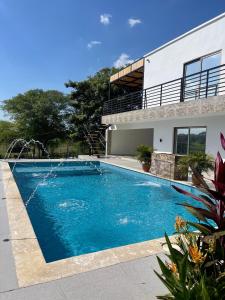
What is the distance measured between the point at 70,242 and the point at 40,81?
2136 cm

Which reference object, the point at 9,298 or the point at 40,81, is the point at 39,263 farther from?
the point at 40,81

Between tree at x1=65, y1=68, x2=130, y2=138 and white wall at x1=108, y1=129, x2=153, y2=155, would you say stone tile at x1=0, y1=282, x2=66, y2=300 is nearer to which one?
white wall at x1=108, y1=129, x2=153, y2=155

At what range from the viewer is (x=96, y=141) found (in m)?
20.1

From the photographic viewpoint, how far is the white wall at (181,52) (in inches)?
403

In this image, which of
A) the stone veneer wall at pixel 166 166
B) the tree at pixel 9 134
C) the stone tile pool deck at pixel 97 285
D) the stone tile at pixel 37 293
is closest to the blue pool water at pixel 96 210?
the stone veneer wall at pixel 166 166

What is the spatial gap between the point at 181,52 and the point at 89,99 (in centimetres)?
1156

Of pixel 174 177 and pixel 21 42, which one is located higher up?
pixel 21 42

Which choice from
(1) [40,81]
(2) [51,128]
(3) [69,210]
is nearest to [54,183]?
(3) [69,210]

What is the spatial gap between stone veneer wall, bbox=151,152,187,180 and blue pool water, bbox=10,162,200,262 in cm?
38

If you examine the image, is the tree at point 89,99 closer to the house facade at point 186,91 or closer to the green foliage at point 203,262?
the house facade at point 186,91

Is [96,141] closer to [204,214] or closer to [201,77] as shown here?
[201,77]

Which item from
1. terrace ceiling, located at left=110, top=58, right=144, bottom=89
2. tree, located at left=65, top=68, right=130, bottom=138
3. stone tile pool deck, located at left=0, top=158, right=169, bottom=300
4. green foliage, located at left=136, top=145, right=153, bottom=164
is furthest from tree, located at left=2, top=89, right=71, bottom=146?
stone tile pool deck, located at left=0, top=158, right=169, bottom=300

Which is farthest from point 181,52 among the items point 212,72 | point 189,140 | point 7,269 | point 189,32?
point 7,269

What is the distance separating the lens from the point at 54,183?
409 inches
